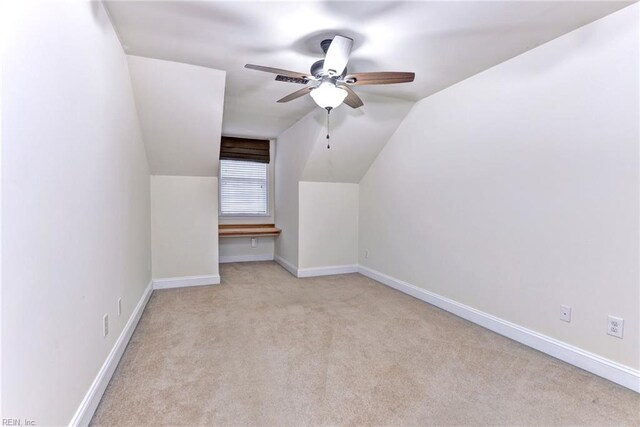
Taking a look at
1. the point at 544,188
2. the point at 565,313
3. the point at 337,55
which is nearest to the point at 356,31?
the point at 337,55

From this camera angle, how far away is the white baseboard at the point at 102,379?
1.44 meters

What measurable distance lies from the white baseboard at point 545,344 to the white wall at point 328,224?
55.6 inches

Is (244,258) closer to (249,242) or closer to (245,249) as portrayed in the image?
(245,249)

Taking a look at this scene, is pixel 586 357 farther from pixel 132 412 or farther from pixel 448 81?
pixel 132 412

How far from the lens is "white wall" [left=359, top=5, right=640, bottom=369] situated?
1.88 m

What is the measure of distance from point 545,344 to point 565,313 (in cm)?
28

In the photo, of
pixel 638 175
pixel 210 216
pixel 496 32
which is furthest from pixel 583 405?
pixel 210 216

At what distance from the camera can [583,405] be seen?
1.69 metres

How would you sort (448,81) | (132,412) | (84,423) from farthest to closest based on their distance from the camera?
1. (448,81)
2. (132,412)
3. (84,423)

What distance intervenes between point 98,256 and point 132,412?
84 cm

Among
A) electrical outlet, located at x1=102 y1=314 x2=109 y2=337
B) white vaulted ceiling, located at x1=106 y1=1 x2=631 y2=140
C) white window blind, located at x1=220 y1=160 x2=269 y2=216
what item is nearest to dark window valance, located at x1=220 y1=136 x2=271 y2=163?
white window blind, located at x1=220 y1=160 x2=269 y2=216

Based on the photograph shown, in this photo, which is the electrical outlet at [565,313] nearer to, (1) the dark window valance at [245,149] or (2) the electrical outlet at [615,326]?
(2) the electrical outlet at [615,326]

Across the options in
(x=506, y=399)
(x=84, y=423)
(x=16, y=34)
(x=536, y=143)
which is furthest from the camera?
(x=536, y=143)

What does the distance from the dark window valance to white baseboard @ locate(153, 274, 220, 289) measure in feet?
6.94
